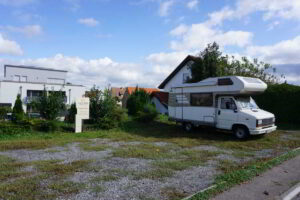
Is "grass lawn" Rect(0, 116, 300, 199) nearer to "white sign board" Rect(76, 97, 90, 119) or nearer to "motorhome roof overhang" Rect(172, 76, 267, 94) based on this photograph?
"white sign board" Rect(76, 97, 90, 119)

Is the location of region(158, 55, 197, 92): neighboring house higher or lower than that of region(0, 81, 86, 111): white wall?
higher

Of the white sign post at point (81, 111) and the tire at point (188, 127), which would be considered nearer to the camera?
the white sign post at point (81, 111)

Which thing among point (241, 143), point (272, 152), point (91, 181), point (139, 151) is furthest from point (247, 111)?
point (91, 181)

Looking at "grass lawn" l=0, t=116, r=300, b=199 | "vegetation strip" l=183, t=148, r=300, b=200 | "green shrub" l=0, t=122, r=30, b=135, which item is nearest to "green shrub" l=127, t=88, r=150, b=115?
"grass lawn" l=0, t=116, r=300, b=199

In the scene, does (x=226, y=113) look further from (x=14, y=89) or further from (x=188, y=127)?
(x=14, y=89)

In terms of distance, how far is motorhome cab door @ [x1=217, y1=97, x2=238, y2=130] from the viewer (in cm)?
1146

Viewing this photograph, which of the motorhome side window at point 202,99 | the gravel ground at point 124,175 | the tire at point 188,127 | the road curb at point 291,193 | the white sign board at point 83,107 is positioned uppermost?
the motorhome side window at point 202,99

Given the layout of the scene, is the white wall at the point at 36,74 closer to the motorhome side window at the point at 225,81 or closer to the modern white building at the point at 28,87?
the modern white building at the point at 28,87

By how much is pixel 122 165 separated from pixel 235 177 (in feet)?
10.2

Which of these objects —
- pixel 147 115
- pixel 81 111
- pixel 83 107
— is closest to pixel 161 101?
pixel 147 115

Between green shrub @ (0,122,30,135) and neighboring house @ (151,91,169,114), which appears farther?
neighboring house @ (151,91,169,114)

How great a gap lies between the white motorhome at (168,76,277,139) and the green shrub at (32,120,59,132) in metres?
7.31

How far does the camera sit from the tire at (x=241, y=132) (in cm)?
1112

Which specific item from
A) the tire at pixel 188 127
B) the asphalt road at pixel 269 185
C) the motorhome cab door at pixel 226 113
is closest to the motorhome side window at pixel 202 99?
the motorhome cab door at pixel 226 113
